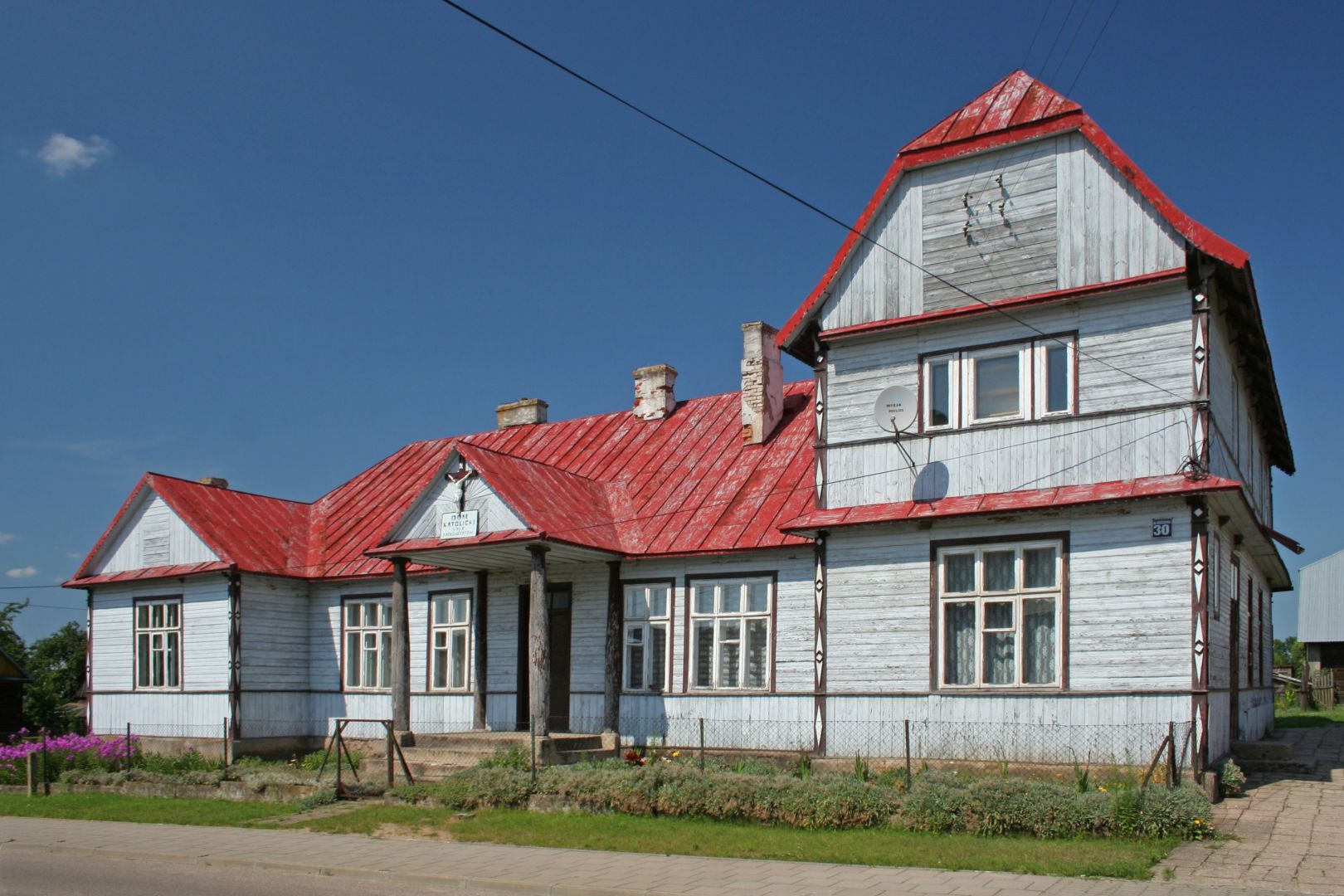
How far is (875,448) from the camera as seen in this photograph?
17953 millimetres

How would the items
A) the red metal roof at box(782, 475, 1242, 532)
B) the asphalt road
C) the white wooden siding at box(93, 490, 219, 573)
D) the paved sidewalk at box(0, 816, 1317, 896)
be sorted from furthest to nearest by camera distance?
the white wooden siding at box(93, 490, 219, 573) → the red metal roof at box(782, 475, 1242, 532) → the asphalt road → the paved sidewalk at box(0, 816, 1317, 896)

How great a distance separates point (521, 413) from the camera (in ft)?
94.3

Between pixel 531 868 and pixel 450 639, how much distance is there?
35.7ft

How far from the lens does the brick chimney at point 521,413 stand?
28.5 m

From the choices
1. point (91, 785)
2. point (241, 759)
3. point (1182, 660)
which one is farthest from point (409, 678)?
point (1182, 660)

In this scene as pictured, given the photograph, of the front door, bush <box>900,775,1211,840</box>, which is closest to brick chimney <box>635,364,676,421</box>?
the front door

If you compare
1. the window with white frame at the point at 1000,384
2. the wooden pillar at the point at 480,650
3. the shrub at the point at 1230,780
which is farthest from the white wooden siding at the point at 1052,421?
the wooden pillar at the point at 480,650

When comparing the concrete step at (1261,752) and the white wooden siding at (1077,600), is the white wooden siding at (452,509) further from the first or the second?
the concrete step at (1261,752)

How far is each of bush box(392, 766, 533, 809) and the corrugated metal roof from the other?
117ft

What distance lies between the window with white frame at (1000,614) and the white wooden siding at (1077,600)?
0.70 feet

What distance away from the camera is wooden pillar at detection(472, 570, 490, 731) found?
22.2 m

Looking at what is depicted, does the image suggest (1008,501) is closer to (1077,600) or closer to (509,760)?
(1077,600)

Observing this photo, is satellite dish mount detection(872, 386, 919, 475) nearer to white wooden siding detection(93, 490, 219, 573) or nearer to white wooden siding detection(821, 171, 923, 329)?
white wooden siding detection(821, 171, 923, 329)

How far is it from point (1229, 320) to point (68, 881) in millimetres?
16214
